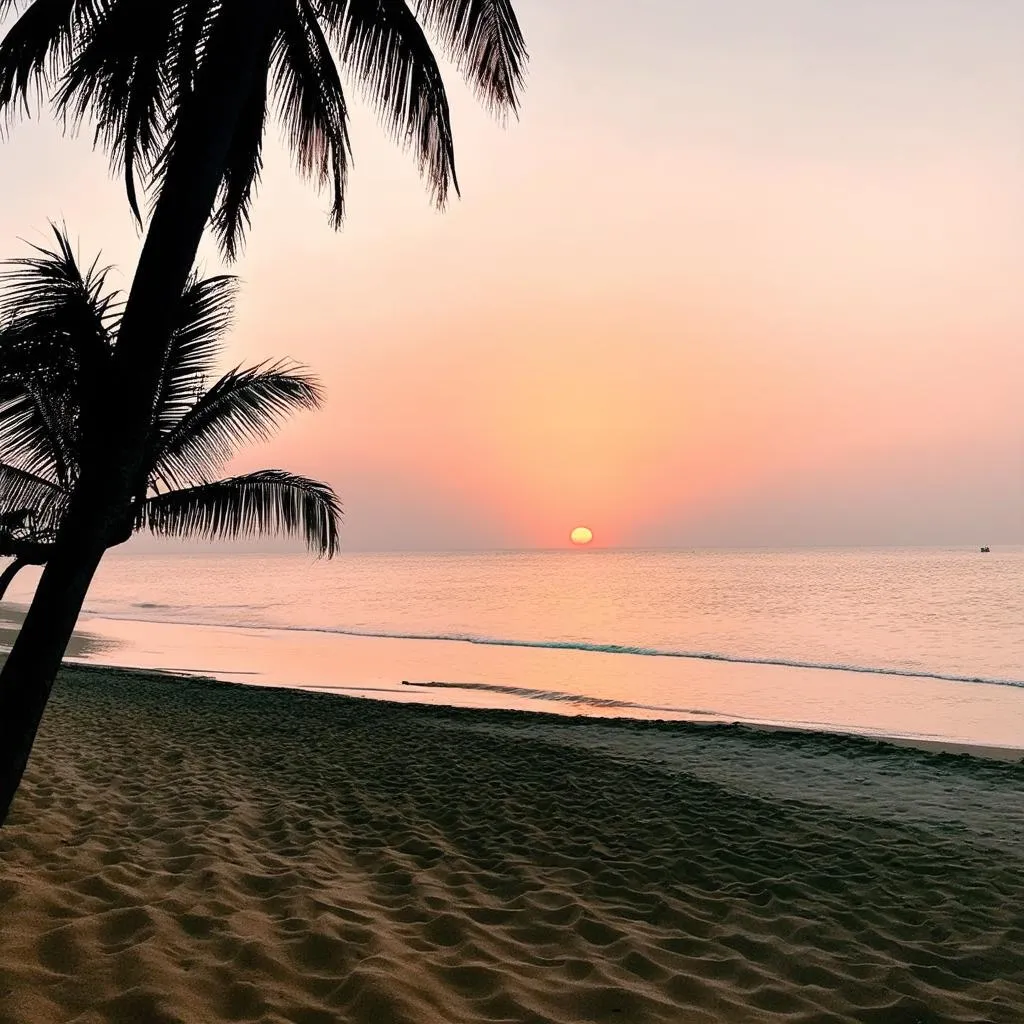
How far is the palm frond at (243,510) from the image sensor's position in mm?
7328

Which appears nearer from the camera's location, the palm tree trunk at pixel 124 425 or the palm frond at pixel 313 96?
the palm tree trunk at pixel 124 425

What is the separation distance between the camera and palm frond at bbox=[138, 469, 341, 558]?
24.0 ft

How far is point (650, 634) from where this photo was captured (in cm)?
3372

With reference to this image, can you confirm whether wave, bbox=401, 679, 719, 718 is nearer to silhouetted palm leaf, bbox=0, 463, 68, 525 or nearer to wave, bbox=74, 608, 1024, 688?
wave, bbox=74, 608, 1024, 688

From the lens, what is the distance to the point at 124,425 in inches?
133

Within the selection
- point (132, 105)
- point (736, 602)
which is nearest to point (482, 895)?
point (132, 105)

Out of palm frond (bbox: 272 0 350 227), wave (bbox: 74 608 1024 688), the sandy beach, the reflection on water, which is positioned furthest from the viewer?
the reflection on water

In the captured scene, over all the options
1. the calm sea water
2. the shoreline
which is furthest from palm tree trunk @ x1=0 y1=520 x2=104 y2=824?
the calm sea water

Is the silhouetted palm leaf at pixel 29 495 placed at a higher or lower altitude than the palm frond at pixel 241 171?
lower

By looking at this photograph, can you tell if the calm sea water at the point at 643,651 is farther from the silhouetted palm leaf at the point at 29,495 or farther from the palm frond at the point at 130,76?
the palm frond at the point at 130,76

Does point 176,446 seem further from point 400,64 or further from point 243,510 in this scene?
point 400,64

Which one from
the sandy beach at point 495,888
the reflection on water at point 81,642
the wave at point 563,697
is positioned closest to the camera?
the sandy beach at point 495,888

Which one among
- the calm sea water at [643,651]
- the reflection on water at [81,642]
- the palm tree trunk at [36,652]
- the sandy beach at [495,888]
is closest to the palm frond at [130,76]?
the palm tree trunk at [36,652]

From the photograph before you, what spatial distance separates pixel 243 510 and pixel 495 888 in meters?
4.23
